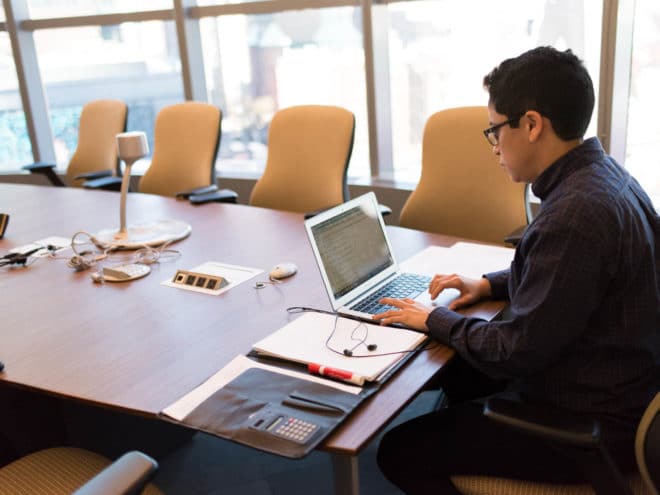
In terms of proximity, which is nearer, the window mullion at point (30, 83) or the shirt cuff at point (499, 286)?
the shirt cuff at point (499, 286)

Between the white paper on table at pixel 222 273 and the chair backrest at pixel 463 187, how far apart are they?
2.88 ft

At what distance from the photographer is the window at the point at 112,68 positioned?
5133 mm

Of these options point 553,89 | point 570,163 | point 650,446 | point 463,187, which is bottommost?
point 650,446

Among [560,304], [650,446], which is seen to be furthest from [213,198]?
[650,446]

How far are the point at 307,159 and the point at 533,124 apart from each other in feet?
5.78

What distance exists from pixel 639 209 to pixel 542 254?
25cm

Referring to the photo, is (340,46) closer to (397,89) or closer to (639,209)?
(397,89)

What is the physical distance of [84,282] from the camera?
2117mm

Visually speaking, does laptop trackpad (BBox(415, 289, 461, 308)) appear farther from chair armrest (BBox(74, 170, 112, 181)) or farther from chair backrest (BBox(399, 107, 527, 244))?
chair armrest (BBox(74, 170, 112, 181))

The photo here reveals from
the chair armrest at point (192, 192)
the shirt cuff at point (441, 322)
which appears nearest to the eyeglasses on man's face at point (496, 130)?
the shirt cuff at point (441, 322)

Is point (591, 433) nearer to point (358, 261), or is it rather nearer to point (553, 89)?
point (553, 89)

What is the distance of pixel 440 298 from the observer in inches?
70.4

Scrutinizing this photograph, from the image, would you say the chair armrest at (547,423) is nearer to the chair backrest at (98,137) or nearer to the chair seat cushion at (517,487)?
the chair seat cushion at (517,487)

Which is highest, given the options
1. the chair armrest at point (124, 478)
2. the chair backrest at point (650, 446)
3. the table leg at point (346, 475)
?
the chair armrest at point (124, 478)
